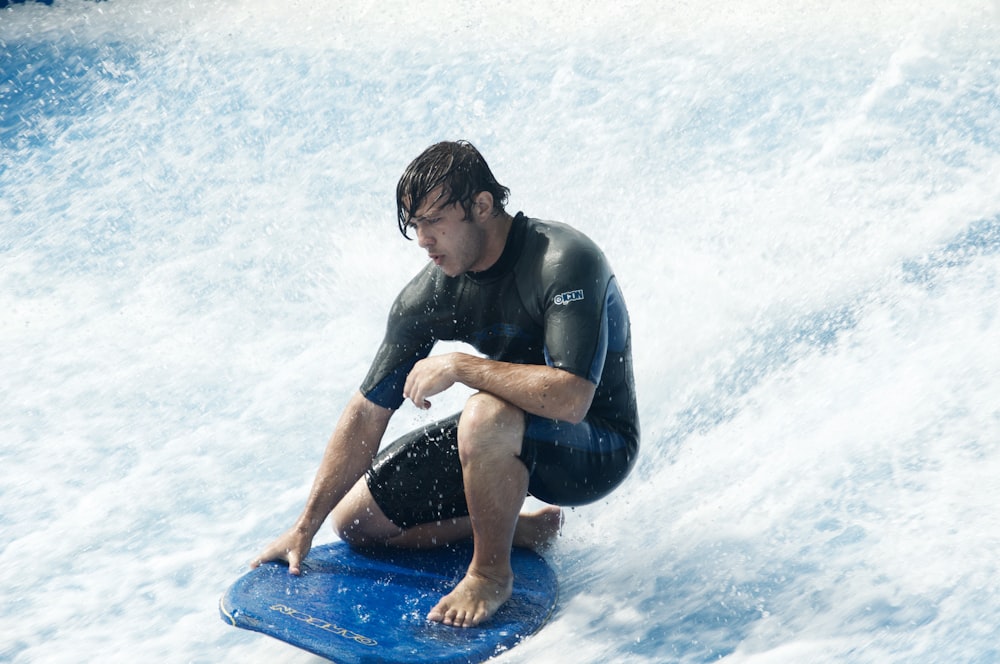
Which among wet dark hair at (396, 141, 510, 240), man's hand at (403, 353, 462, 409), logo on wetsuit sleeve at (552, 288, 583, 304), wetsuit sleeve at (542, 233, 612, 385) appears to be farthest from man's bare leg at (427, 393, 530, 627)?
wet dark hair at (396, 141, 510, 240)

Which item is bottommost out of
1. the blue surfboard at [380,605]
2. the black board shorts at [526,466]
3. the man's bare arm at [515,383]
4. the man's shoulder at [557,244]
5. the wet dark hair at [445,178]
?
the blue surfboard at [380,605]

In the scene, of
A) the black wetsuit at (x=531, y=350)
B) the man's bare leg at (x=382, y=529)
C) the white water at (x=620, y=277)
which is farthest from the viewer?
the man's bare leg at (x=382, y=529)

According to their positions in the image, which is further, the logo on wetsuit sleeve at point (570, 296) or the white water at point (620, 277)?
the white water at point (620, 277)

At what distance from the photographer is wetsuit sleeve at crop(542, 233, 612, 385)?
2.96 meters

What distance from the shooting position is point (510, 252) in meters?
3.18

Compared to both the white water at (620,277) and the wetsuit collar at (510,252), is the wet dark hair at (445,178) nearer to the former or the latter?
the wetsuit collar at (510,252)

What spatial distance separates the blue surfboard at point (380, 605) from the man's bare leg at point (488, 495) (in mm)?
58

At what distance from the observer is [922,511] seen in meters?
3.28

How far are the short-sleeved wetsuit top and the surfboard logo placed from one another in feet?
2.16

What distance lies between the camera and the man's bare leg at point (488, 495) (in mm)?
2939

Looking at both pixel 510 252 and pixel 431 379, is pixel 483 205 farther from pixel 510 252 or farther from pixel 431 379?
pixel 431 379

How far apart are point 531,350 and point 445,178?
563 mm

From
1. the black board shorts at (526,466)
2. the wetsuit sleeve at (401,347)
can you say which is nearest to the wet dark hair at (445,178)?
the wetsuit sleeve at (401,347)

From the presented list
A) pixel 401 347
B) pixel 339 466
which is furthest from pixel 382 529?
pixel 401 347
